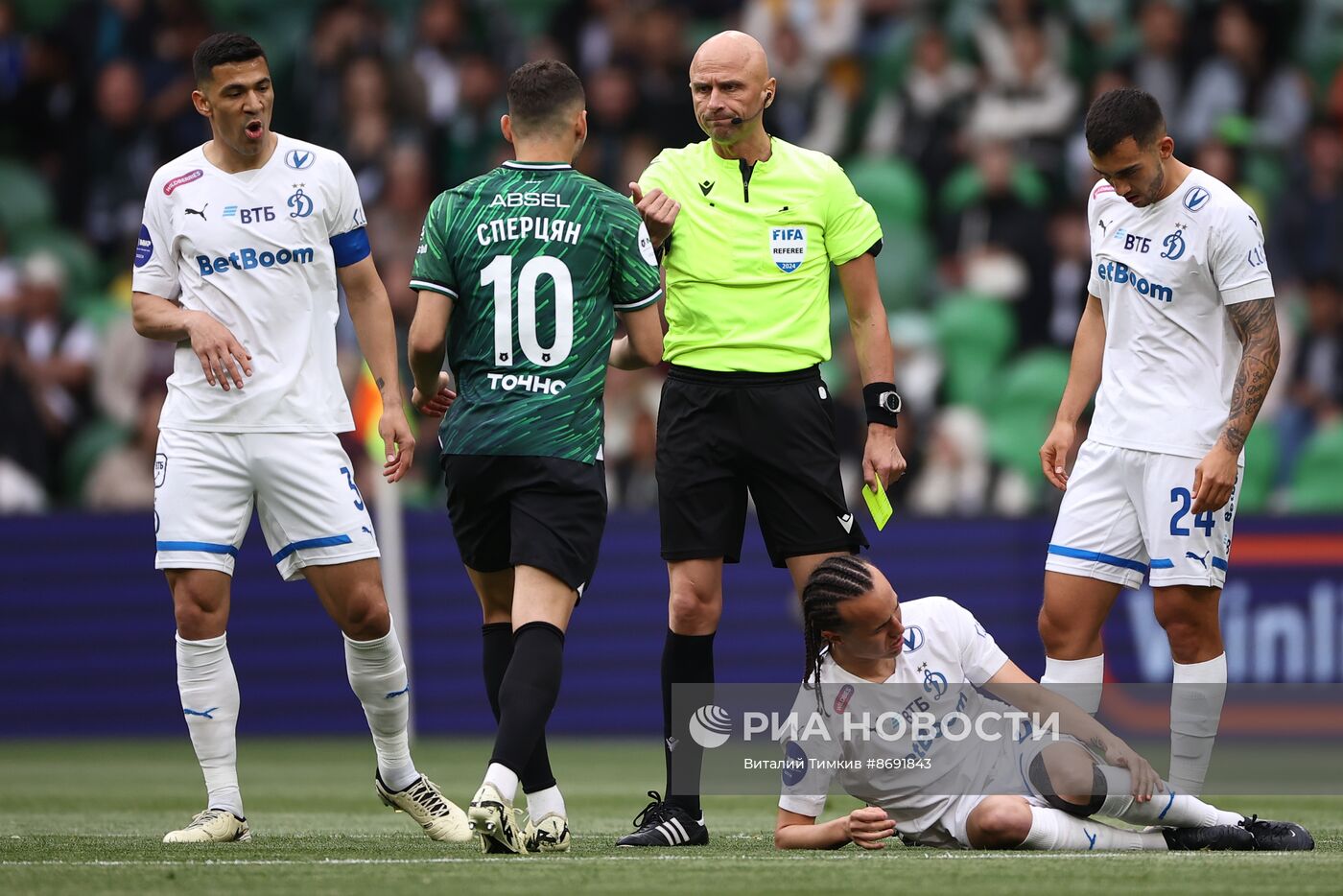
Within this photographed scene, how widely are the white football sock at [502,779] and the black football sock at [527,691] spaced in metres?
0.02

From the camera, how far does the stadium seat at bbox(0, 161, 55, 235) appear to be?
16438mm

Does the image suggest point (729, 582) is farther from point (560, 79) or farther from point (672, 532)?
point (560, 79)

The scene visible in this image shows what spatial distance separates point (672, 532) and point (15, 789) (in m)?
4.41

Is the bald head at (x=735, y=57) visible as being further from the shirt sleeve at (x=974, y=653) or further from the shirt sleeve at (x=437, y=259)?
the shirt sleeve at (x=974, y=653)

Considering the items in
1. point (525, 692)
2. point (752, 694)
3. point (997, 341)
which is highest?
point (997, 341)

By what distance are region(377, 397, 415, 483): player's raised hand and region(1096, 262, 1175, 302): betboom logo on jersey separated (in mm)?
2451

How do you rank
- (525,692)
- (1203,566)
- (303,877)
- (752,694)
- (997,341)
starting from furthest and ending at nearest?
(997,341), (752,694), (1203,566), (525,692), (303,877)

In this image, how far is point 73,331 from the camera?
14.6 metres

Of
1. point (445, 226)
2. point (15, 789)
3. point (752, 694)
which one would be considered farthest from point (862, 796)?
point (752, 694)

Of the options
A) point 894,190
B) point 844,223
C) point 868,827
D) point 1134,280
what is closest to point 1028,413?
point 894,190

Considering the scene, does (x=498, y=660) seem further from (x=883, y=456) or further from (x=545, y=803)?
(x=883, y=456)

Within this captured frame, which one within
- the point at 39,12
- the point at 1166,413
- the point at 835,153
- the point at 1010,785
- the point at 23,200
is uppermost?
the point at 39,12

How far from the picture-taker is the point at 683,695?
21.9ft

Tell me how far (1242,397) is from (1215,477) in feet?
0.94
